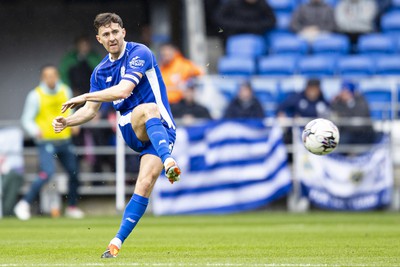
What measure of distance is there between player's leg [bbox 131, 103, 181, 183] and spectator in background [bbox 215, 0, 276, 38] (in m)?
11.6

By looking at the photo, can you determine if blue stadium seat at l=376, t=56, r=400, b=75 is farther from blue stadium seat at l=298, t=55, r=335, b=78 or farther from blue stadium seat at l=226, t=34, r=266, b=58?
blue stadium seat at l=226, t=34, r=266, b=58

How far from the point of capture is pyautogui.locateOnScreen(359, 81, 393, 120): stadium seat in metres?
19.6

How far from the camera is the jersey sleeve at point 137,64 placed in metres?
9.11

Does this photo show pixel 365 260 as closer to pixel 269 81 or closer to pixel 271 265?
pixel 271 265

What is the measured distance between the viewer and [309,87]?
18.1 metres

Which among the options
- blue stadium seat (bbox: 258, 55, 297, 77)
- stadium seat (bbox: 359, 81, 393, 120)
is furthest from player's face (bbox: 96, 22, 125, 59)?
blue stadium seat (bbox: 258, 55, 297, 77)

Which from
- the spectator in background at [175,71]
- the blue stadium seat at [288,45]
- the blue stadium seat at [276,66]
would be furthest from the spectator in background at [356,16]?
the spectator in background at [175,71]

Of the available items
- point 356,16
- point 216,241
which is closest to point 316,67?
point 356,16

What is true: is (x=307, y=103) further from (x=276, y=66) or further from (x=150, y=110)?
(x=150, y=110)

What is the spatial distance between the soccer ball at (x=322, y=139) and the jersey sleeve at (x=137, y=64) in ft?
6.41

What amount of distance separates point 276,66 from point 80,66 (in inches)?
157

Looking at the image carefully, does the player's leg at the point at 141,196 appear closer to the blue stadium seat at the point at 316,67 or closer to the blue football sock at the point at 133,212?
the blue football sock at the point at 133,212

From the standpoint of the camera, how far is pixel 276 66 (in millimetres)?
20406

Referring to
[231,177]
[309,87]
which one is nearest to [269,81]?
[309,87]
